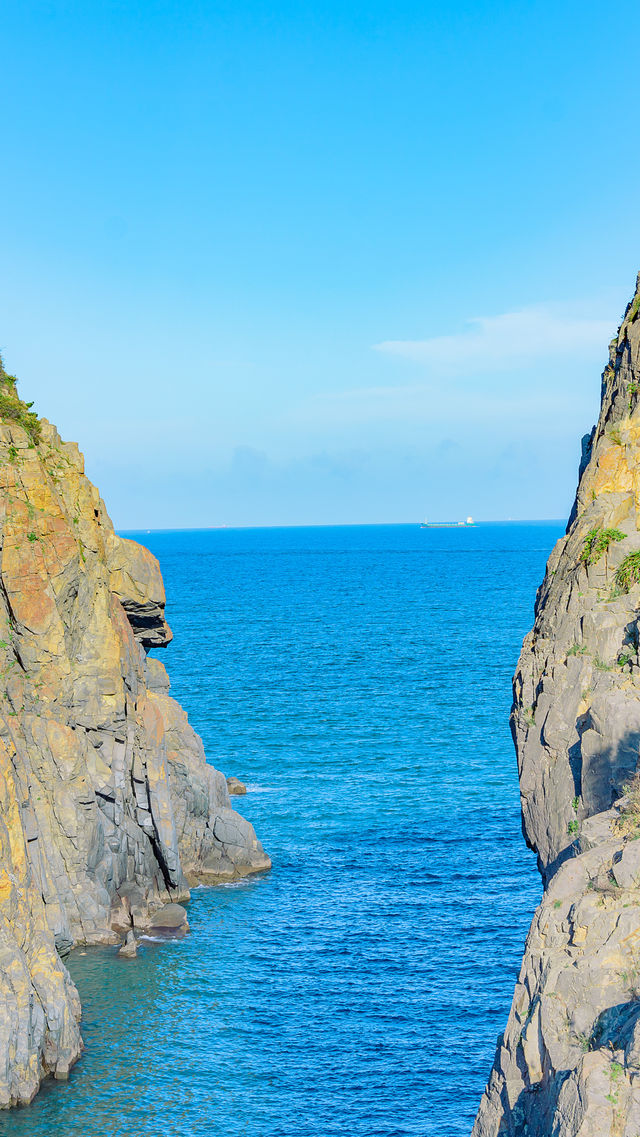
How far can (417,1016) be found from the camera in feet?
140

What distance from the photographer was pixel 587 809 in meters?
22.1

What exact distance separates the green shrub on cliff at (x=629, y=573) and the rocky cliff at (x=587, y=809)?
34 mm

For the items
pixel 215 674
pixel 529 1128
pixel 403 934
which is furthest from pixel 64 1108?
pixel 215 674

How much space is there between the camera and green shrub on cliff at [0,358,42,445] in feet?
173

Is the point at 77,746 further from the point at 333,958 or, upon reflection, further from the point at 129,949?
the point at 333,958

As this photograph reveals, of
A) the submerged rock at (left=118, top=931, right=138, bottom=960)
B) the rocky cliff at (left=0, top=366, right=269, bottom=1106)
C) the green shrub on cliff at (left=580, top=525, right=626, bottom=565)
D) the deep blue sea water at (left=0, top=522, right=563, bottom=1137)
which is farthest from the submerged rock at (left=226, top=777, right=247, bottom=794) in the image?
the green shrub on cliff at (left=580, top=525, right=626, bottom=565)

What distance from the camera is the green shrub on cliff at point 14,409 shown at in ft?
173

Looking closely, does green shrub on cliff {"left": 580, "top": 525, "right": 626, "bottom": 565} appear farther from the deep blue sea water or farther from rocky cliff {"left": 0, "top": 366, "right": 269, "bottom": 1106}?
rocky cliff {"left": 0, "top": 366, "right": 269, "bottom": 1106}

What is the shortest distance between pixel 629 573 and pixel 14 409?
36786 millimetres

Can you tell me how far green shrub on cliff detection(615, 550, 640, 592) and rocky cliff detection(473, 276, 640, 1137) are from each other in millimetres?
34

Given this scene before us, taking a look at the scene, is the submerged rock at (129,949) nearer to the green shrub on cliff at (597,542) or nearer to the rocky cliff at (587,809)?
the rocky cliff at (587,809)

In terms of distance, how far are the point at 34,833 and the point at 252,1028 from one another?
11.7 m

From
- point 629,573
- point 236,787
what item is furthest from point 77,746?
point 629,573

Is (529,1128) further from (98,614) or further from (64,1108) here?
(98,614)
